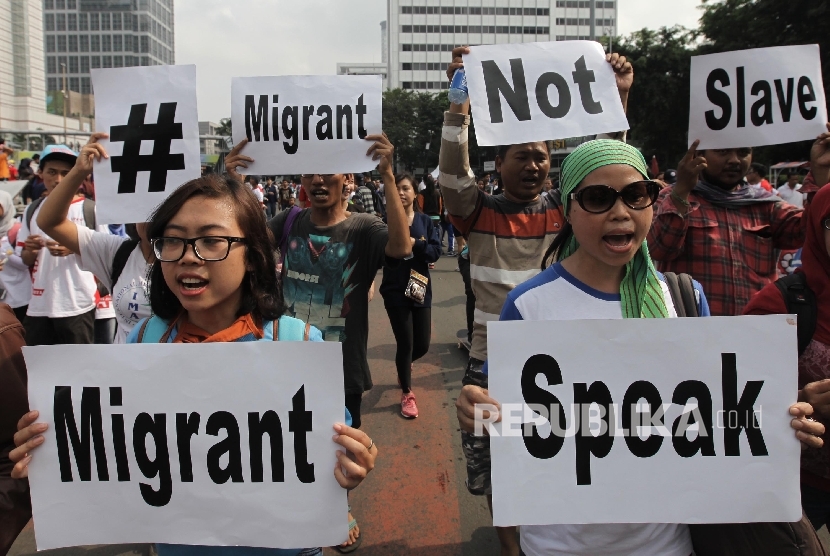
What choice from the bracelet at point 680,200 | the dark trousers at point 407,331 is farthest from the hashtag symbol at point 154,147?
the bracelet at point 680,200

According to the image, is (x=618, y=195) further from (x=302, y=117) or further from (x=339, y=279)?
(x=302, y=117)

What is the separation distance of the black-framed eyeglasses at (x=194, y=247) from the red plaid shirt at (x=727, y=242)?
224 centimetres

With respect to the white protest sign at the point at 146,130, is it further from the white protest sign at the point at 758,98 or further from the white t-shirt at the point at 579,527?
the white protest sign at the point at 758,98

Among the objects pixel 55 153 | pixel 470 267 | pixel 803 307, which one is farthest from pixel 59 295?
pixel 803 307

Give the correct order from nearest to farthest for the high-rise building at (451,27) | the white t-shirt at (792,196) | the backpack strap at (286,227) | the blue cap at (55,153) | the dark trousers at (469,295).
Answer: the backpack strap at (286,227)
the blue cap at (55,153)
the dark trousers at (469,295)
the white t-shirt at (792,196)
the high-rise building at (451,27)

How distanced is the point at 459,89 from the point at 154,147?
4.77ft

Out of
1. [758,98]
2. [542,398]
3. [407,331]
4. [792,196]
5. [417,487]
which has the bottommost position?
[417,487]

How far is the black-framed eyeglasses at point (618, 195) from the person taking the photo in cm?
153

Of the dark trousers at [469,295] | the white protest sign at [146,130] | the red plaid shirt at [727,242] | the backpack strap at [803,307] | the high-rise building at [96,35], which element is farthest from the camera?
the high-rise building at [96,35]

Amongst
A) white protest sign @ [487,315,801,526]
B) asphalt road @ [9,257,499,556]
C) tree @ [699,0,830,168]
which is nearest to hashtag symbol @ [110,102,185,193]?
asphalt road @ [9,257,499,556]

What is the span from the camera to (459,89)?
2.73m

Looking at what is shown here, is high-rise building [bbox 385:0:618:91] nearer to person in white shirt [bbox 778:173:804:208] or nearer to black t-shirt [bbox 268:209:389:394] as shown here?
person in white shirt [bbox 778:173:804:208]

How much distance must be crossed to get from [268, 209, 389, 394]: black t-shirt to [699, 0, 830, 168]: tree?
24.4 meters

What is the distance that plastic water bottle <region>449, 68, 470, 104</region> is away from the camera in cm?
271
